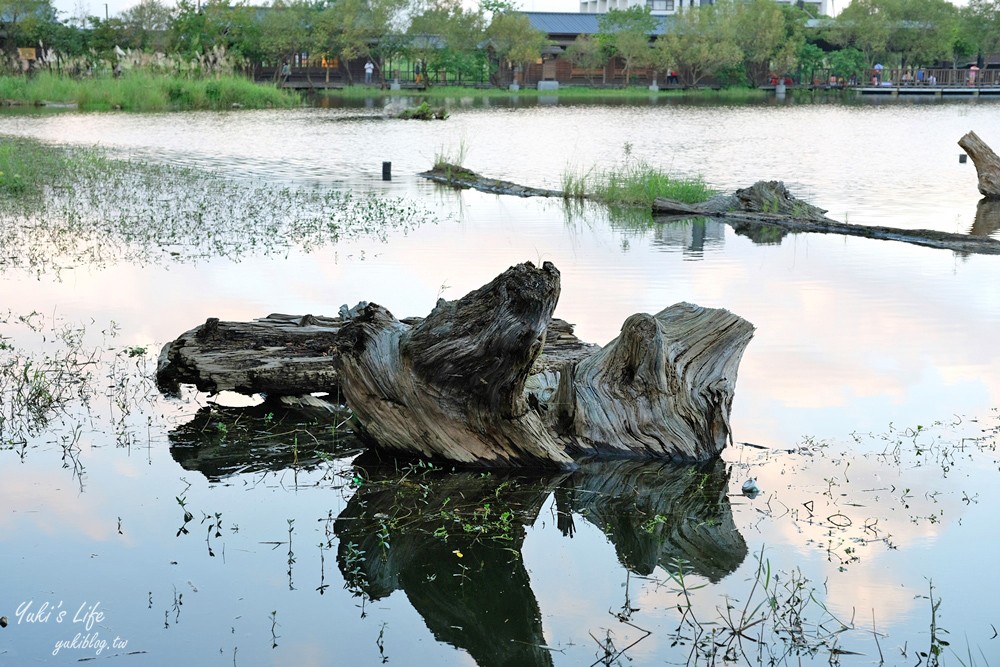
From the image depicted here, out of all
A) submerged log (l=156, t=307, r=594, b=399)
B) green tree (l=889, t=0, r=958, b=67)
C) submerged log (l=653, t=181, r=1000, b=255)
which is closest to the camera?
submerged log (l=156, t=307, r=594, b=399)

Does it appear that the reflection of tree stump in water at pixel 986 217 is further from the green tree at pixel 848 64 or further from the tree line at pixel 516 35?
the green tree at pixel 848 64

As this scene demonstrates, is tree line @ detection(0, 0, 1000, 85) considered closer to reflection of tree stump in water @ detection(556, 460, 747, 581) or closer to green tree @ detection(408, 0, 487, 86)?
green tree @ detection(408, 0, 487, 86)

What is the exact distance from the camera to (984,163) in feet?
62.8

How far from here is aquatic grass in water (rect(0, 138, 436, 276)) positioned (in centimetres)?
1274

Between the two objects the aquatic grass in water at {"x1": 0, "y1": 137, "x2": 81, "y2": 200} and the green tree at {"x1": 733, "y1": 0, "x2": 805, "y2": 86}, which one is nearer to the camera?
the aquatic grass in water at {"x1": 0, "y1": 137, "x2": 81, "y2": 200}

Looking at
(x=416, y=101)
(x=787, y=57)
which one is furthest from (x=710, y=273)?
(x=787, y=57)

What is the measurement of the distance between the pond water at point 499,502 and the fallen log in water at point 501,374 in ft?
0.68

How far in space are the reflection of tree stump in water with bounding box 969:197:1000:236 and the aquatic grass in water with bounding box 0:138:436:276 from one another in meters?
7.71

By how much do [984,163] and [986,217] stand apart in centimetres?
195

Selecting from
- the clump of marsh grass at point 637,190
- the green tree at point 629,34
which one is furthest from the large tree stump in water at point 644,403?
the green tree at point 629,34

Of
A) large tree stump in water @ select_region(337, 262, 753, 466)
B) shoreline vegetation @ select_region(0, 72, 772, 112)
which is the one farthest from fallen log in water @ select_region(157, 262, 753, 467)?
shoreline vegetation @ select_region(0, 72, 772, 112)

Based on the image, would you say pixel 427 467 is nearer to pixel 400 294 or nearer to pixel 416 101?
pixel 400 294

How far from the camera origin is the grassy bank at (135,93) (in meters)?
41.3

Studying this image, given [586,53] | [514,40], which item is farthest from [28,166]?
[586,53]
